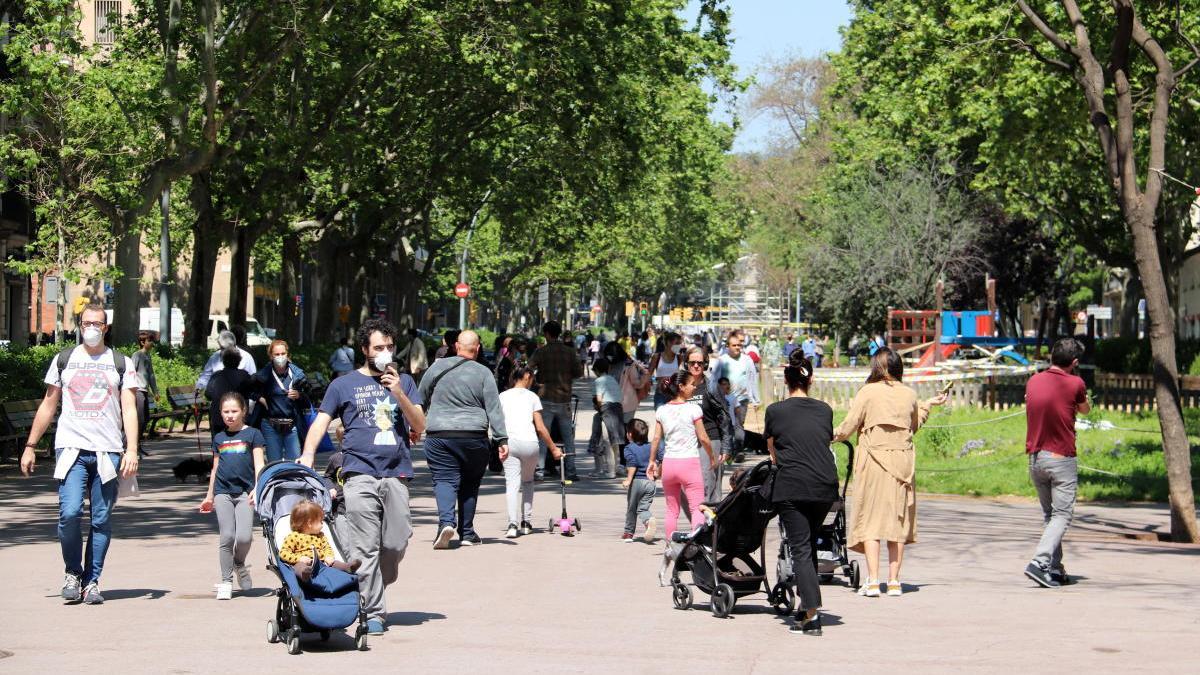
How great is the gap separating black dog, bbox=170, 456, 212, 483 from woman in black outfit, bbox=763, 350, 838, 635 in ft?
36.3

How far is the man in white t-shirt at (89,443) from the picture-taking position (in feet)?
35.6

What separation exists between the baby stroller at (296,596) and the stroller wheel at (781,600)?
2630 millimetres

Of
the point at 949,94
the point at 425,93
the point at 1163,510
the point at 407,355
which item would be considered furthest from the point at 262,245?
the point at 1163,510

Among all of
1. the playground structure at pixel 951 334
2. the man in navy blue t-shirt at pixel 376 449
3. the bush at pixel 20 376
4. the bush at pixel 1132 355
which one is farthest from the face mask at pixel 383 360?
the playground structure at pixel 951 334

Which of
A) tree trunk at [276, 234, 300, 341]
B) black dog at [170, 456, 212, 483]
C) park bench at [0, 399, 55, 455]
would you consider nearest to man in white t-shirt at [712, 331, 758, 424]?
black dog at [170, 456, 212, 483]

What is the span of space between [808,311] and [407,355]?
3841 cm

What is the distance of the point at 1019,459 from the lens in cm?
2358

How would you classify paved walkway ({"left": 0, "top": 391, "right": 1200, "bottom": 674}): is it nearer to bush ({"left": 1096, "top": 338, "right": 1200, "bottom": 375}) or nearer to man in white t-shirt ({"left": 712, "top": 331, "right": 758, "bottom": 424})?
man in white t-shirt ({"left": 712, "top": 331, "right": 758, "bottom": 424})

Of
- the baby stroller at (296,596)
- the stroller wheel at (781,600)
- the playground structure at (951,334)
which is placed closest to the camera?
the baby stroller at (296,596)

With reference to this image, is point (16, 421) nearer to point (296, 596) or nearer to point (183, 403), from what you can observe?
point (183, 403)

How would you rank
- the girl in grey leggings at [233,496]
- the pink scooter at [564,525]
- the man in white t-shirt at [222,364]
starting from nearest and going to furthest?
the girl in grey leggings at [233,496]
the pink scooter at [564,525]
the man in white t-shirt at [222,364]

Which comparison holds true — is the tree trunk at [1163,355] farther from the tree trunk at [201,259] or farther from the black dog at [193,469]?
the tree trunk at [201,259]

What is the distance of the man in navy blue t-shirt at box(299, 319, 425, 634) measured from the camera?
1009 centimetres

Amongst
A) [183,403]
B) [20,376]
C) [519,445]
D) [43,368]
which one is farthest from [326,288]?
[519,445]
